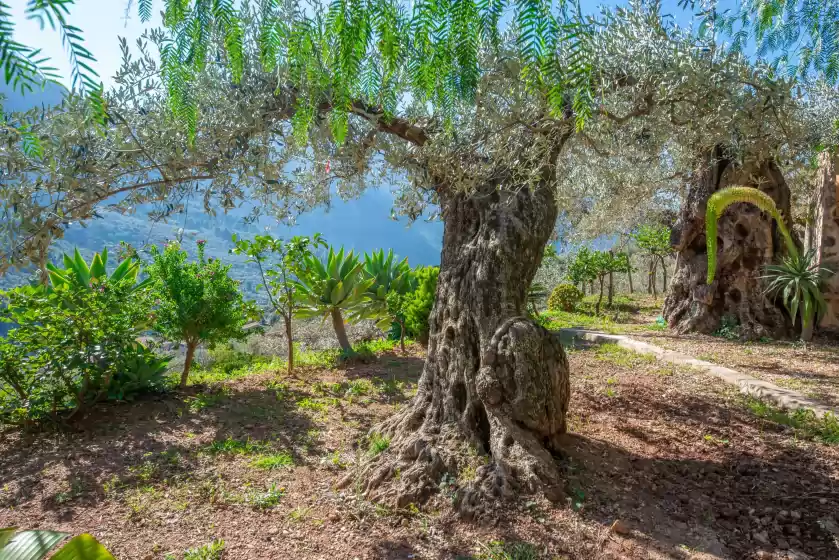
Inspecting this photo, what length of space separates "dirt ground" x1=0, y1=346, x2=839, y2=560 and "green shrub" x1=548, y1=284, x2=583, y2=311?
11085 millimetres

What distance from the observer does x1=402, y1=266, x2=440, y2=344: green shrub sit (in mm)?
7953

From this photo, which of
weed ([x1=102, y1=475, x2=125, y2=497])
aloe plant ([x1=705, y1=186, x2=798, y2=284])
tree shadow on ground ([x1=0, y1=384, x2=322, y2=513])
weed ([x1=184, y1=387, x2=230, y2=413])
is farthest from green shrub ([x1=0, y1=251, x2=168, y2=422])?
aloe plant ([x1=705, y1=186, x2=798, y2=284])

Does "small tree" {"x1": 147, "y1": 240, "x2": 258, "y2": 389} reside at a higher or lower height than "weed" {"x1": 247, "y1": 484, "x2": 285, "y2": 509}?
higher

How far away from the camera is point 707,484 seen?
3074 mm

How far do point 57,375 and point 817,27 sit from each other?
267 inches

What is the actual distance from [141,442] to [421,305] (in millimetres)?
4545

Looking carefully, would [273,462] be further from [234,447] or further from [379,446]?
[379,446]

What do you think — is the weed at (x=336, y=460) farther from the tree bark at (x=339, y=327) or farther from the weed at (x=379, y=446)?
the tree bark at (x=339, y=327)

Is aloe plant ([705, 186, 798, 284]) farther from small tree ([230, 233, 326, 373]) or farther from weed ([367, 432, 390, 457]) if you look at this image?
small tree ([230, 233, 326, 373])

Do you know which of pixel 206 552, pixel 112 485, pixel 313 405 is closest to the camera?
pixel 206 552

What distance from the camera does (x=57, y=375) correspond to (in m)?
4.32

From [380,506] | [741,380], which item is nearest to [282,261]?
[380,506]

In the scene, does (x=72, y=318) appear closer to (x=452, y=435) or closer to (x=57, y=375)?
(x=57, y=375)

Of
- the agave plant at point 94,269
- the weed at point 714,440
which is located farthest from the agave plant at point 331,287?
the weed at point 714,440
